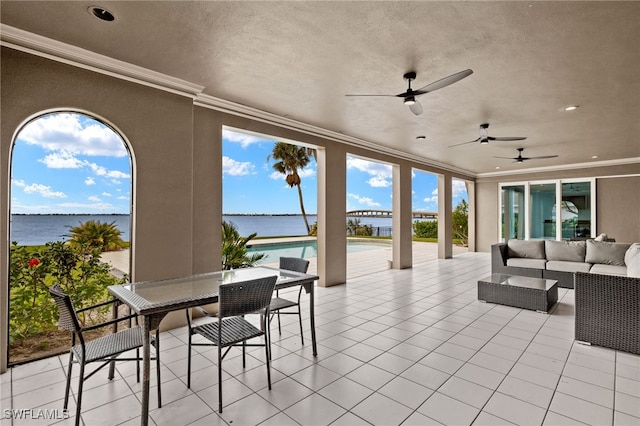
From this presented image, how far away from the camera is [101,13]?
232 cm

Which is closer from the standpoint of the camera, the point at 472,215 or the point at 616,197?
the point at 616,197

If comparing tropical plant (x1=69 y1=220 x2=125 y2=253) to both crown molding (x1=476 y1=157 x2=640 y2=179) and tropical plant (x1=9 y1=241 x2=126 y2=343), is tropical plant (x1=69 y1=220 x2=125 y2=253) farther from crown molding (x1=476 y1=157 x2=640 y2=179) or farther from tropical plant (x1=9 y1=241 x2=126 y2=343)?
crown molding (x1=476 y1=157 x2=640 y2=179)

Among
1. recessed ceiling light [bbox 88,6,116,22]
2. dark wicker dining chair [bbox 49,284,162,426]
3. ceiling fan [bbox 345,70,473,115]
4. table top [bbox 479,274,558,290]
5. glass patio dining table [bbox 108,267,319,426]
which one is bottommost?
table top [bbox 479,274,558,290]

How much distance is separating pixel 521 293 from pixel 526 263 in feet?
6.06

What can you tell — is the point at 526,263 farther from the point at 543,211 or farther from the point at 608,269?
the point at 543,211

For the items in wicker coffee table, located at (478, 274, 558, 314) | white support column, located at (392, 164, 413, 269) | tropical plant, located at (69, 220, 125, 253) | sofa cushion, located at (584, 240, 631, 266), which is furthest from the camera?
white support column, located at (392, 164, 413, 269)

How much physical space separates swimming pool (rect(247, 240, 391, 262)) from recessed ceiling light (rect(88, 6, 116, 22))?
8017 millimetres

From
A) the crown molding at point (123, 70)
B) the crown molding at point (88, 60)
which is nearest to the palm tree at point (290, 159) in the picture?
the crown molding at point (123, 70)

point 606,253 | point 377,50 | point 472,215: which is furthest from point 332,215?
point 472,215

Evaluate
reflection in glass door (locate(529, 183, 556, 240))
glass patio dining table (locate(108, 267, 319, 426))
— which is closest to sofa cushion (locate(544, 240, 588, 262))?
reflection in glass door (locate(529, 183, 556, 240))

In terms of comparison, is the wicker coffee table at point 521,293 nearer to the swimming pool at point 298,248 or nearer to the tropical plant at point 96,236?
the tropical plant at point 96,236

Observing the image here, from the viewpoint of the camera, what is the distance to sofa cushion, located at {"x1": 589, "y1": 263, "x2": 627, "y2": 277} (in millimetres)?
4897

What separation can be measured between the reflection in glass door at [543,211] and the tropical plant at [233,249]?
360 inches

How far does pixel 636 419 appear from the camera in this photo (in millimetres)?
1978
